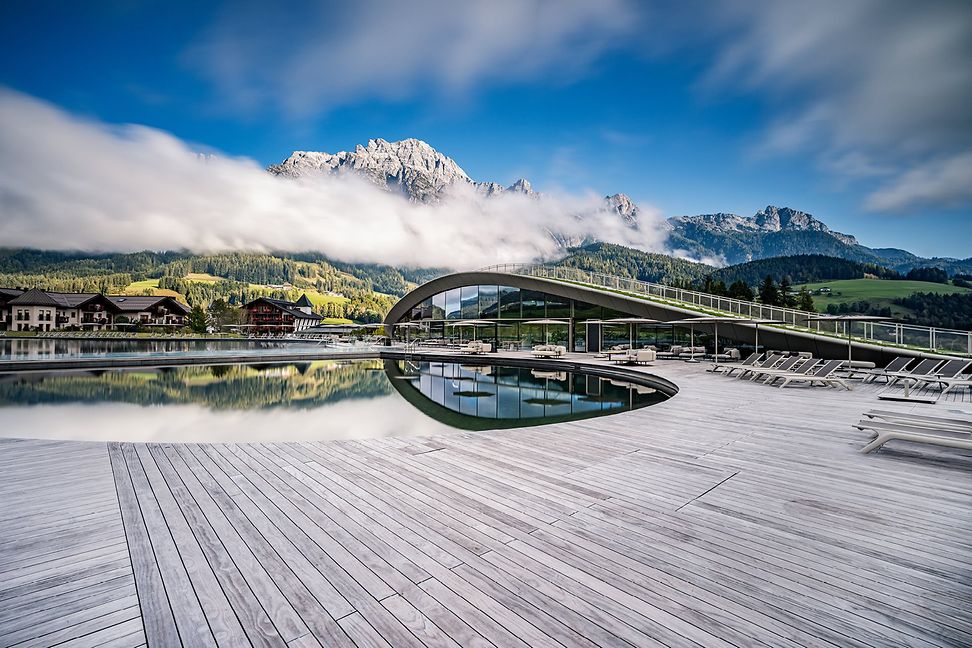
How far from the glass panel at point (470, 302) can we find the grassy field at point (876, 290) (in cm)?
5218

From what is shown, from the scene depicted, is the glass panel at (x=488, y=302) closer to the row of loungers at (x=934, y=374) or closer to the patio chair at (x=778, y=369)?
the patio chair at (x=778, y=369)

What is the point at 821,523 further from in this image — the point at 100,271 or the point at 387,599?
the point at 100,271

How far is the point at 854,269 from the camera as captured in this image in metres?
75.6

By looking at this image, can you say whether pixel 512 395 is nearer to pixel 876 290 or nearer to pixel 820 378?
pixel 820 378

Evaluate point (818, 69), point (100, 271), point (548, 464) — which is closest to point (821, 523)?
point (548, 464)

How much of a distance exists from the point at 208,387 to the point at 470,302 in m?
23.4

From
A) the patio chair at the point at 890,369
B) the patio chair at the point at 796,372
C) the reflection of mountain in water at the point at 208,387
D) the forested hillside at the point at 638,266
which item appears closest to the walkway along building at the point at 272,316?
the forested hillside at the point at 638,266

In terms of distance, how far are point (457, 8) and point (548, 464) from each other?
19344 millimetres

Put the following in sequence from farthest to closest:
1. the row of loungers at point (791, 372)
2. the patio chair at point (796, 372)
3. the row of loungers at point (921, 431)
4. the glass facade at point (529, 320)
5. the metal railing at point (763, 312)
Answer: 1. the glass facade at point (529, 320)
2. the metal railing at point (763, 312)
3. the patio chair at point (796, 372)
4. the row of loungers at point (791, 372)
5. the row of loungers at point (921, 431)

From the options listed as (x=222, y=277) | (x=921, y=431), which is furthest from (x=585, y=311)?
(x=222, y=277)

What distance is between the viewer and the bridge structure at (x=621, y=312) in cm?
1644

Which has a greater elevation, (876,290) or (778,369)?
(876,290)

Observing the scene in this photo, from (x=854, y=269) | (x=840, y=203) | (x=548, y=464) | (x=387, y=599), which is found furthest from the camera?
(x=854, y=269)

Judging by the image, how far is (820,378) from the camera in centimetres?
989
